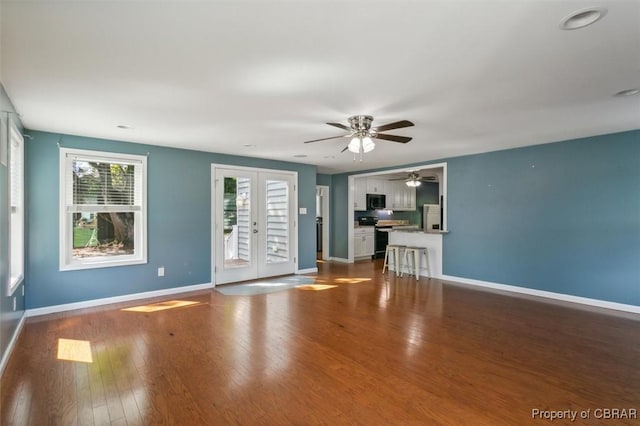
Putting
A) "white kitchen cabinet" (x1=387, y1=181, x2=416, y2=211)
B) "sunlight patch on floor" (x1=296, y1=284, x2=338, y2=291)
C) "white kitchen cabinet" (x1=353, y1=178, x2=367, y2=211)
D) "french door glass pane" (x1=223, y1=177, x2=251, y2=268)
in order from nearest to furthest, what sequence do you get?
"sunlight patch on floor" (x1=296, y1=284, x2=338, y2=291)
"french door glass pane" (x1=223, y1=177, x2=251, y2=268)
"white kitchen cabinet" (x1=353, y1=178, x2=367, y2=211)
"white kitchen cabinet" (x1=387, y1=181, x2=416, y2=211)

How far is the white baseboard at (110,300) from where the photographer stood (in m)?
4.16

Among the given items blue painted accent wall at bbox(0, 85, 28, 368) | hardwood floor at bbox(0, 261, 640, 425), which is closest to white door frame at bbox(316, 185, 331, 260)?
hardwood floor at bbox(0, 261, 640, 425)

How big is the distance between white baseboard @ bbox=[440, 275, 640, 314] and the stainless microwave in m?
3.09

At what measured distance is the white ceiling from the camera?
1.74 meters

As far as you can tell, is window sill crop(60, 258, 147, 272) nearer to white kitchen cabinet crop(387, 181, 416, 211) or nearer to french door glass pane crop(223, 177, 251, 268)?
french door glass pane crop(223, 177, 251, 268)

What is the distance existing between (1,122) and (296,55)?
258 cm

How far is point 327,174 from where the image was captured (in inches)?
348

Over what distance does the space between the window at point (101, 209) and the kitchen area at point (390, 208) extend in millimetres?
5061

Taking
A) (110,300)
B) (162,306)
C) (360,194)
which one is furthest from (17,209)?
(360,194)

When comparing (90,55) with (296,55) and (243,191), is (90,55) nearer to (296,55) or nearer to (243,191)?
(296,55)

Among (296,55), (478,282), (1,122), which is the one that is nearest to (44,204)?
(1,122)

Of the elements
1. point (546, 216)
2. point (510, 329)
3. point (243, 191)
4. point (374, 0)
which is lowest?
point (510, 329)

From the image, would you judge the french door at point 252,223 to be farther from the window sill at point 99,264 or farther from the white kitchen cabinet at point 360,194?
the white kitchen cabinet at point 360,194

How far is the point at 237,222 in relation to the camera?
5.96m
